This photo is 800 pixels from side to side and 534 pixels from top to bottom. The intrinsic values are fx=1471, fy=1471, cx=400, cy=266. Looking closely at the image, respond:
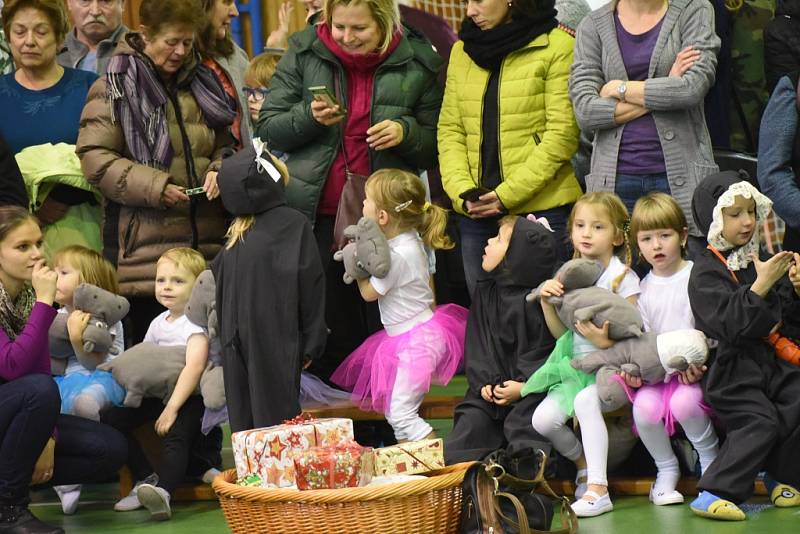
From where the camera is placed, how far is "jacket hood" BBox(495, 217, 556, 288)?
5753mm

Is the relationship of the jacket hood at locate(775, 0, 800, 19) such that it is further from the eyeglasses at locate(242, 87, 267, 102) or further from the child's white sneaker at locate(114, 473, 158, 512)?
the child's white sneaker at locate(114, 473, 158, 512)

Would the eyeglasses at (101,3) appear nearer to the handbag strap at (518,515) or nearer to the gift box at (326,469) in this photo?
the gift box at (326,469)

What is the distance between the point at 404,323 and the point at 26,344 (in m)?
1.58

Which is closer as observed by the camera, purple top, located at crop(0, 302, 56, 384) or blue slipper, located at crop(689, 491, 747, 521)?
blue slipper, located at crop(689, 491, 747, 521)

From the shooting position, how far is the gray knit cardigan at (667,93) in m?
5.80

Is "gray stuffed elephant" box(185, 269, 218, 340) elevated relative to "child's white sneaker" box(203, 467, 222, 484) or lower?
elevated

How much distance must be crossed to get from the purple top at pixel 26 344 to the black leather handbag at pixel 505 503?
67.3 inches

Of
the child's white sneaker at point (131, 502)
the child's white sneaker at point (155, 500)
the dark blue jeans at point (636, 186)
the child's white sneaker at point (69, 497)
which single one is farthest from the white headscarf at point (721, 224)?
the child's white sneaker at point (69, 497)

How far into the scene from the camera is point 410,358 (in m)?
6.01

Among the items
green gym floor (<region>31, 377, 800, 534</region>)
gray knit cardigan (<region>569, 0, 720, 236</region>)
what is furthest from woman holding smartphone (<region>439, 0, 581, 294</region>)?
green gym floor (<region>31, 377, 800, 534</region>)

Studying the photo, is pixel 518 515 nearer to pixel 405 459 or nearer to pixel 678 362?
pixel 405 459

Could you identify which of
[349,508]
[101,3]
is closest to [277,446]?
[349,508]

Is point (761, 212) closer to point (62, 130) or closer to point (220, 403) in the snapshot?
point (220, 403)

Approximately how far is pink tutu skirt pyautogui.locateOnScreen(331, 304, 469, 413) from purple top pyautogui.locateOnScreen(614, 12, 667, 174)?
967 millimetres
